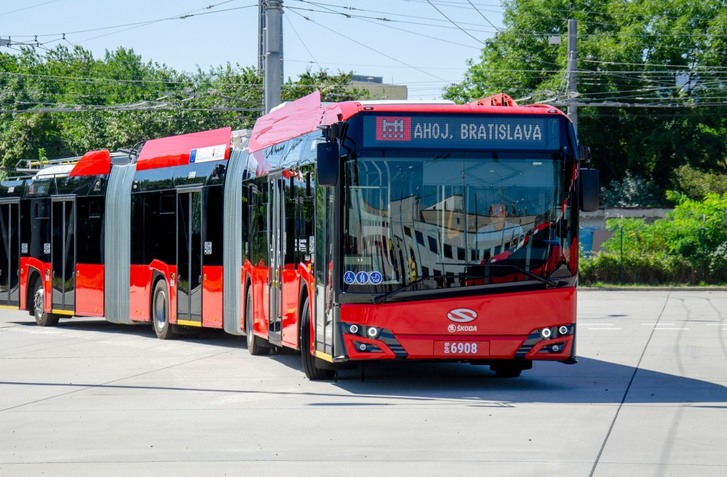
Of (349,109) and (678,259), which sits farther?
(678,259)

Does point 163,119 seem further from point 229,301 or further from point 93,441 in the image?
point 93,441

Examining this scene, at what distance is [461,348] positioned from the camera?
1386 cm

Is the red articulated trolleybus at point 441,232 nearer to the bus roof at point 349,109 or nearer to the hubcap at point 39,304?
the bus roof at point 349,109

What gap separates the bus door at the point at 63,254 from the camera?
2556cm

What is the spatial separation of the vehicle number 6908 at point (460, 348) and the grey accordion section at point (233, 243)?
6.48 metres

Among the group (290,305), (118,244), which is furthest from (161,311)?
(290,305)

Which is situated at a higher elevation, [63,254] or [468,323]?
[63,254]

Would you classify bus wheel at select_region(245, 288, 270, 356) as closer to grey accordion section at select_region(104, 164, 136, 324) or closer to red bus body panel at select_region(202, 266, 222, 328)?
red bus body panel at select_region(202, 266, 222, 328)

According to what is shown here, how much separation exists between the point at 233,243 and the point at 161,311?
320cm

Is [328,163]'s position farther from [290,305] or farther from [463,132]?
[290,305]

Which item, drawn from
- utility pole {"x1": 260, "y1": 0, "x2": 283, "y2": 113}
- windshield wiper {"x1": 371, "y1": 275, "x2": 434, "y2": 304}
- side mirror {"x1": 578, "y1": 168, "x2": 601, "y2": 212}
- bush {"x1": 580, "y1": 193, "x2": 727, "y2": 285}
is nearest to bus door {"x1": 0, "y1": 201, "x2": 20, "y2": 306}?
utility pole {"x1": 260, "y1": 0, "x2": 283, "y2": 113}

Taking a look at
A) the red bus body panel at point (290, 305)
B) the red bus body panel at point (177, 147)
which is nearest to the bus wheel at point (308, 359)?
the red bus body panel at point (290, 305)

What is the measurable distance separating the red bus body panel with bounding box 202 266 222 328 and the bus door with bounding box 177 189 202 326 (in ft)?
0.53

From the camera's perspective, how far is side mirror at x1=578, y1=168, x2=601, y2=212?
13844mm
